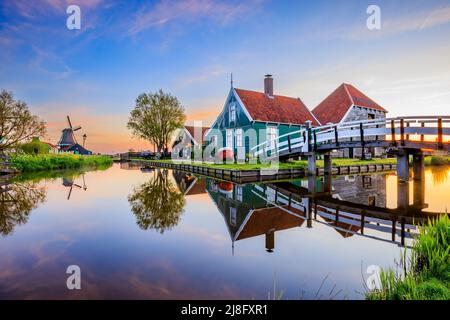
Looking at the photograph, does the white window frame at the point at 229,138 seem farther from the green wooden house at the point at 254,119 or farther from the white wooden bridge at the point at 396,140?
the white wooden bridge at the point at 396,140

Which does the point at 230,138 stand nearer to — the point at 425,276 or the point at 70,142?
the point at 425,276

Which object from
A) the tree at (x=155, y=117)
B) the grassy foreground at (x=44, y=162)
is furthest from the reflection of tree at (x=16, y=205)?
the tree at (x=155, y=117)

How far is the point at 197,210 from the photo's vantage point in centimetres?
801

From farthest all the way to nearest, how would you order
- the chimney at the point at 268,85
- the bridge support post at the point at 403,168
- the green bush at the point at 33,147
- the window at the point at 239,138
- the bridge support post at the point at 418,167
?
the green bush at the point at 33,147 < the chimney at the point at 268,85 < the window at the point at 239,138 < the bridge support post at the point at 418,167 < the bridge support post at the point at 403,168

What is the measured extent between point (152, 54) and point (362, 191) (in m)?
15.5

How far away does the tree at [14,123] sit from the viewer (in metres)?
20.0

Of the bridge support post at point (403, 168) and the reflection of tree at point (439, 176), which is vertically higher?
the bridge support post at point (403, 168)

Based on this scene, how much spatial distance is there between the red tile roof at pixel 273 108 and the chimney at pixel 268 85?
1.84ft

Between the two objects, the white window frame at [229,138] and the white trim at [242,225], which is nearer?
the white trim at [242,225]

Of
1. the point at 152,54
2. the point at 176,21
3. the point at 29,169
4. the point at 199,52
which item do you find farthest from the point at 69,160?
the point at 176,21

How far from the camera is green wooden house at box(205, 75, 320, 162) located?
21.4 m

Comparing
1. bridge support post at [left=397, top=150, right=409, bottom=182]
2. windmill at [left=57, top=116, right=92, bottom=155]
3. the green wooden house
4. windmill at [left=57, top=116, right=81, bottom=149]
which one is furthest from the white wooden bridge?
windmill at [left=57, top=116, right=81, bottom=149]

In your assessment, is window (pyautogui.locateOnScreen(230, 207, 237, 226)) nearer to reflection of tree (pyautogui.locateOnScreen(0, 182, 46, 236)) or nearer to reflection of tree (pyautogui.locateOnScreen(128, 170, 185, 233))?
reflection of tree (pyautogui.locateOnScreen(128, 170, 185, 233))
